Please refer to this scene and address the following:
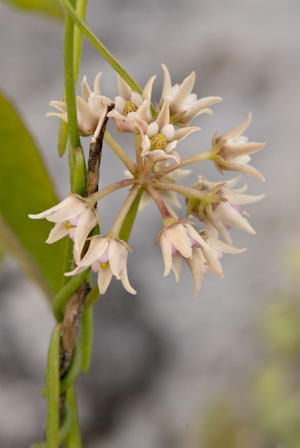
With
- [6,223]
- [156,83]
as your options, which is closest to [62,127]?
[6,223]

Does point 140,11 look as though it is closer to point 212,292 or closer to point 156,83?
point 156,83

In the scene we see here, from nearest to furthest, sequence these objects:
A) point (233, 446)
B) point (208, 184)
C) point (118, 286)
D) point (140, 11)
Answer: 1. point (208, 184)
2. point (233, 446)
3. point (118, 286)
4. point (140, 11)

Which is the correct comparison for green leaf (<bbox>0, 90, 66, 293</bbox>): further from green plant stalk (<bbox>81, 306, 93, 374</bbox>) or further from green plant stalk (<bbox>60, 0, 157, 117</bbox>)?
green plant stalk (<bbox>60, 0, 157, 117</bbox>)

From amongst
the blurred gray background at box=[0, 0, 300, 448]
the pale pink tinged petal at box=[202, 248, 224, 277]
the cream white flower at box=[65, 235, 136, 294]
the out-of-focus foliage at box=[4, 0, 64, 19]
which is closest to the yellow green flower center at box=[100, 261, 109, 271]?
the cream white flower at box=[65, 235, 136, 294]

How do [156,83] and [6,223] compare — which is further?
[156,83]

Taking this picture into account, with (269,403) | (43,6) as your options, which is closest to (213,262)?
(43,6)

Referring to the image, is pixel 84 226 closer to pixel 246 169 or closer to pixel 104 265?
pixel 104 265
